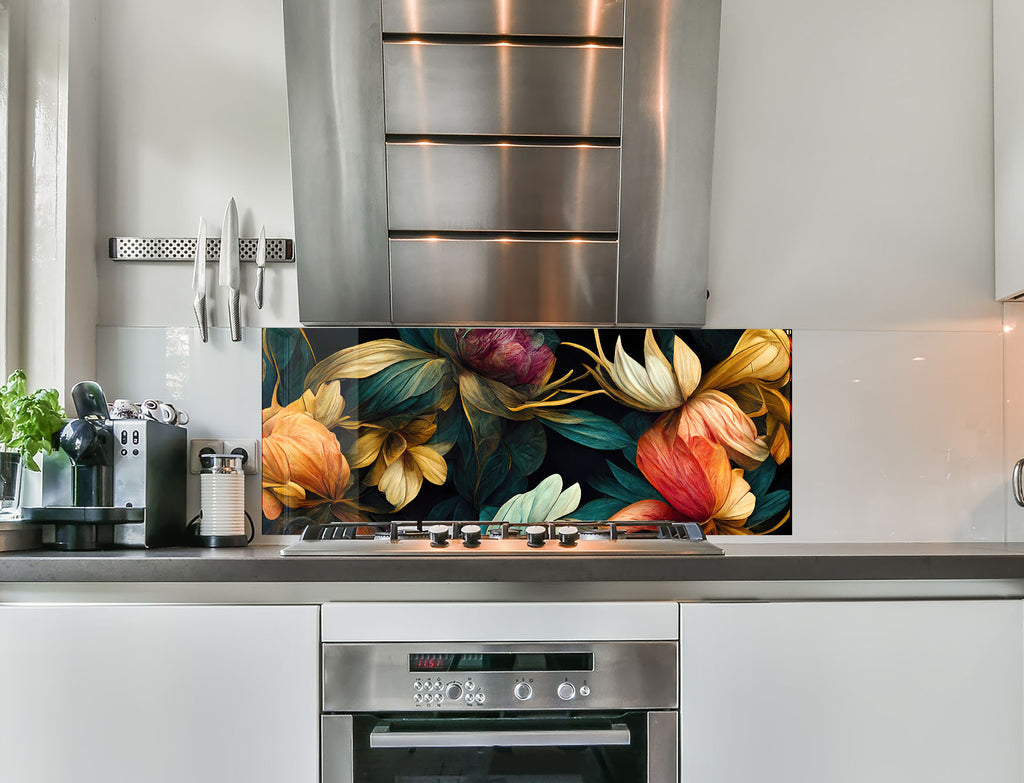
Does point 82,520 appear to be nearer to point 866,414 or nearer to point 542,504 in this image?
point 542,504

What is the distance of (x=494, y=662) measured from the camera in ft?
4.84

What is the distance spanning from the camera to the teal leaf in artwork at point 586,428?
6.71 ft

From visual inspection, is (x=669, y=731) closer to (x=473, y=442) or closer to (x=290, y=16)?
(x=473, y=442)

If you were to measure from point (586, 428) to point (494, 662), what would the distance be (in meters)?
0.73

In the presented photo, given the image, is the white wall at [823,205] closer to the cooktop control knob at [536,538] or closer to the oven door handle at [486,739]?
the cooktop control knob at [536,538]

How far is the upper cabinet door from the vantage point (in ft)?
6.42

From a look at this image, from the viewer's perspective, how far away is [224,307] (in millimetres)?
2039

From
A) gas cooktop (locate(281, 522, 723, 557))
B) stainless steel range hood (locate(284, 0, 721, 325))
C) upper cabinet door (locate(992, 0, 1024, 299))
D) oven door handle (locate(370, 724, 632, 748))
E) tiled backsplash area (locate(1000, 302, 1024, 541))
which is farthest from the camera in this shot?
tiled backsplash area (locate(1000, 302, 1024, 541))

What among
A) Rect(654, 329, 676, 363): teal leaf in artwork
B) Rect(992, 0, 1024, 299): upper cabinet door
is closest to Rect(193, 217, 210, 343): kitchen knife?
Rect(654, 329, 676, 363): teal leaf in artwork

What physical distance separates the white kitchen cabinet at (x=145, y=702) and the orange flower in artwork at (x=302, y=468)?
57 centimetres

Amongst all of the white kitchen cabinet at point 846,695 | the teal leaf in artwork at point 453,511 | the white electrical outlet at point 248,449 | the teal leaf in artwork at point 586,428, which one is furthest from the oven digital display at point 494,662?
the white electrical outlet at point 248,449

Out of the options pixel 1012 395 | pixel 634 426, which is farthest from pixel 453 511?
pixel 1012 395

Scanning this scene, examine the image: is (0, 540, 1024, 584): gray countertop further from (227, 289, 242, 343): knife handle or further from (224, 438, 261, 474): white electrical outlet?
(227, 289, 242, 343): knife handle

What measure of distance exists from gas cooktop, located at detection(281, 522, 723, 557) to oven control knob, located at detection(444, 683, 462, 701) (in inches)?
9.1
